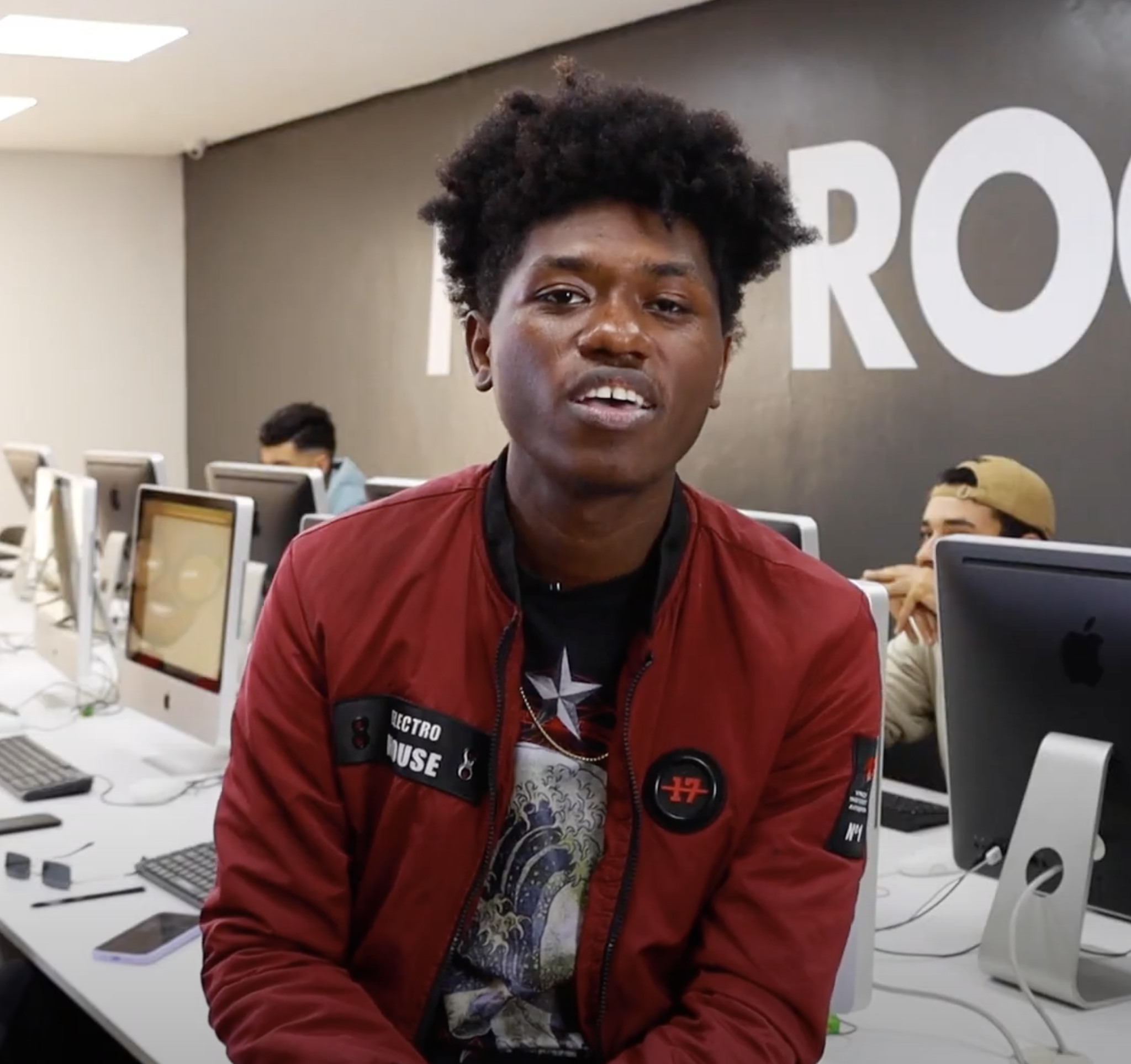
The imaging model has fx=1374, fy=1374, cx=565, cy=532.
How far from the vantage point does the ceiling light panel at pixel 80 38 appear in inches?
172

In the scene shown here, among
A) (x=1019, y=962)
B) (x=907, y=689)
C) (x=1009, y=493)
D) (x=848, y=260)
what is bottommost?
(x=1019, y=962)

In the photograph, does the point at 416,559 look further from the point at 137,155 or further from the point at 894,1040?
the point at 137,155

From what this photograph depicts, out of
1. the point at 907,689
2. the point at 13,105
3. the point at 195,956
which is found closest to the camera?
the point at 195,956

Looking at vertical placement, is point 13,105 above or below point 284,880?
above

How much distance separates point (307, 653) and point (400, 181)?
4.76 metres

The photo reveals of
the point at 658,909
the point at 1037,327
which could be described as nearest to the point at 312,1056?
the point at 658,909

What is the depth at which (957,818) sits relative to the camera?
1772 millimetres

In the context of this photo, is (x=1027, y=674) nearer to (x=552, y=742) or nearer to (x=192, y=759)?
(x=552, y=742)

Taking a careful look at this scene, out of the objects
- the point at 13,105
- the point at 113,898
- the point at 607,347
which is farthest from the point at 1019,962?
the point at 13,105

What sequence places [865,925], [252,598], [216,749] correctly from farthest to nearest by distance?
1. [252,598]
2. [216,749]
3. [865,925]

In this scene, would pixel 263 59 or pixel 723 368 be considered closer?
pixel 723 368

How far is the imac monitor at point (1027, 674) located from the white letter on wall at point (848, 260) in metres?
2.20

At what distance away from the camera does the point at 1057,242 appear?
3.39 m

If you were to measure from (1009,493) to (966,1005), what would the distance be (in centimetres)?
142
